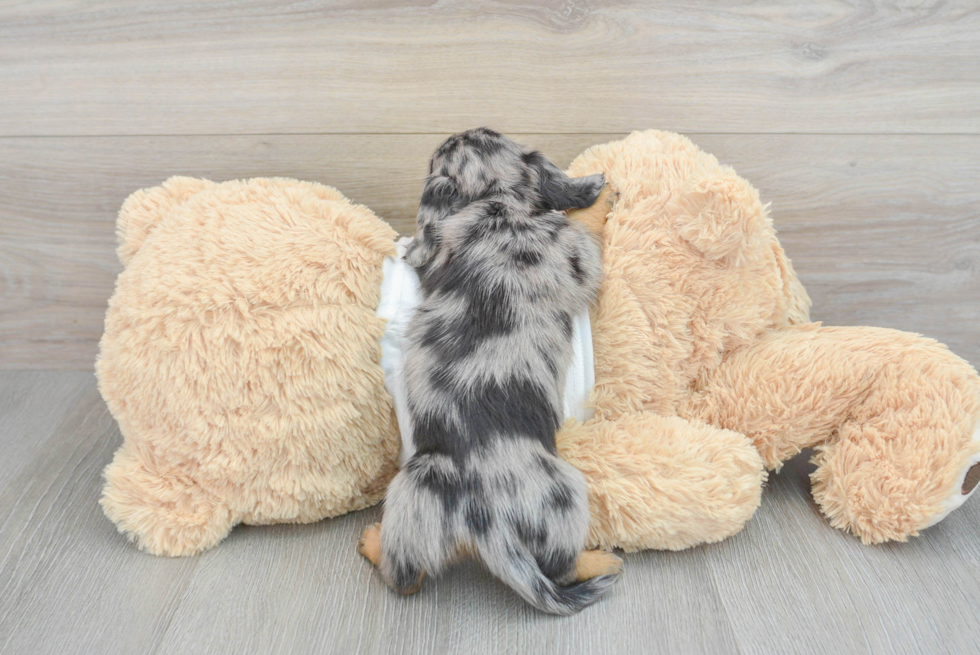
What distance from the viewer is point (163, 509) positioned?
103 cm

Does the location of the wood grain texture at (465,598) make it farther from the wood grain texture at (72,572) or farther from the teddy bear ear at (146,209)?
the teddy bear ear at (146,209)

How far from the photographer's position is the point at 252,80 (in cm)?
127

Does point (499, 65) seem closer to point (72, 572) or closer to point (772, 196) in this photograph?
point (772, 196)

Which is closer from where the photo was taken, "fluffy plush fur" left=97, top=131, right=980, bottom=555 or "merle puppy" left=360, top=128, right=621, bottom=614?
"merle puppy" left=360, top=128, right=621, bottom=614

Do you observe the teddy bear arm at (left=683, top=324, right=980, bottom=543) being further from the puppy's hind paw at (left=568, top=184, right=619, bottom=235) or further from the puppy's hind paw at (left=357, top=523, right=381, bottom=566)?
the puppy's hind paw at (left=357, top=523, right=381, bottom=566)

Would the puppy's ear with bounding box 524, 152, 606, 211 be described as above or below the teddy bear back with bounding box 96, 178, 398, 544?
above

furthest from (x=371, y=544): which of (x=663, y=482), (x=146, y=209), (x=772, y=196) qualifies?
(x=772, y=196)

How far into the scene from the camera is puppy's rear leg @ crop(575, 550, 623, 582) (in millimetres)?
944

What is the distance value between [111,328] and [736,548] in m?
0.97

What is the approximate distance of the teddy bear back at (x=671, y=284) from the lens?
3.41 ft

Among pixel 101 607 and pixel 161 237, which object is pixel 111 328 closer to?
pixel 161 237

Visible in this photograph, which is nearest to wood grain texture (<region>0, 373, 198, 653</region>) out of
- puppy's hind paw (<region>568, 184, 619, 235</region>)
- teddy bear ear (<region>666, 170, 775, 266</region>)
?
puppy's hind paw (<region>568, 184, 619, 235</region>)

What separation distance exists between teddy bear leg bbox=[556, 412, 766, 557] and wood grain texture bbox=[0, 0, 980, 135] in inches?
22.4

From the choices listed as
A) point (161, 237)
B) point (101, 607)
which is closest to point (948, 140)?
point (161, 237)
